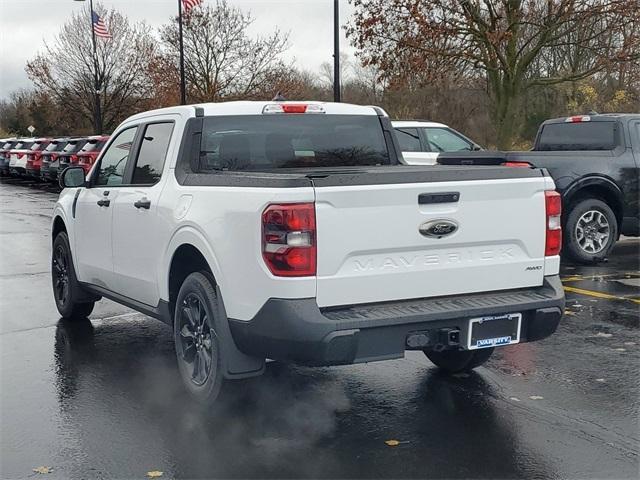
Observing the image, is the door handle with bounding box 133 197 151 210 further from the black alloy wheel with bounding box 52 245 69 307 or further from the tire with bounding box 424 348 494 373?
the tire with bounding box 424 348 494 373

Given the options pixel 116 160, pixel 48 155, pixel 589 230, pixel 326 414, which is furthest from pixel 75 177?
pixel 48 155

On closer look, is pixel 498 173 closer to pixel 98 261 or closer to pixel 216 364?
pixel 216 364

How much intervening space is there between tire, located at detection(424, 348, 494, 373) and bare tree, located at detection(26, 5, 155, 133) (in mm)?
45536

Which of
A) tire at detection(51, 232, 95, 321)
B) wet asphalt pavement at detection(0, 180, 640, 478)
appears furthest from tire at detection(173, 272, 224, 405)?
tire at detection(51, 232, 95, 321)

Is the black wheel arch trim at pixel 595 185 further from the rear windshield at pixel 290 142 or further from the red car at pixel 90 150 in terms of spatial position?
the red car at pixel 90 150

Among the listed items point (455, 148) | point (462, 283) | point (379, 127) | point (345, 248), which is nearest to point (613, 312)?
point (379, 127)

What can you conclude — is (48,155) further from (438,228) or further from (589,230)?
(438,228)

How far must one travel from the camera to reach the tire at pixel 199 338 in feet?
15.5

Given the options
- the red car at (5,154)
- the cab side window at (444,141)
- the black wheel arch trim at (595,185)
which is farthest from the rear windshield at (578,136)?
the red car at (5,154)

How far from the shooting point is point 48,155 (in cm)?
2869

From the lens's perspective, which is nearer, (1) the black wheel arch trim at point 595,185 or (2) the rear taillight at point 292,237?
(2) the rear taillight at point 292,237

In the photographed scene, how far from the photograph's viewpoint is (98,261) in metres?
6.55

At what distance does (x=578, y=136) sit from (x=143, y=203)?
7608 millimetres

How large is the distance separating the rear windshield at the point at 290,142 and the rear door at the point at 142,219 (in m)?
0.38
